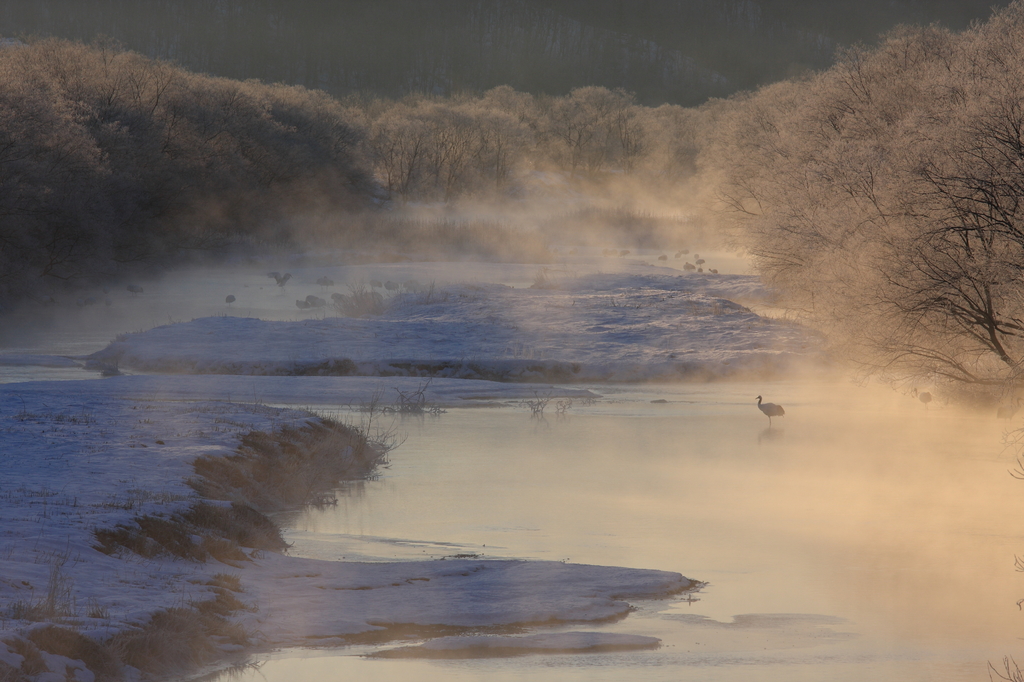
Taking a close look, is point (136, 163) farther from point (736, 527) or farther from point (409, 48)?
point (409, 48)

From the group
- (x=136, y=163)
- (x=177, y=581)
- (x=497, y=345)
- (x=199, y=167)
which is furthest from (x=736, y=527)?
(x=199, y=167)

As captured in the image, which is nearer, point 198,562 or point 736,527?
point 198,562

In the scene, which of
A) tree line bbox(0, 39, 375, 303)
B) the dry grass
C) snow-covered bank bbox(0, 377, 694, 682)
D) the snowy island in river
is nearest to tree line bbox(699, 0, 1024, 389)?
the snowy island in river

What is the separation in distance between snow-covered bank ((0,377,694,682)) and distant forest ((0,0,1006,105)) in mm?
139845

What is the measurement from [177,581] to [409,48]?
181598 millimetres

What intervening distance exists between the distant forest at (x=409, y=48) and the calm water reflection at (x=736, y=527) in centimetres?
13414

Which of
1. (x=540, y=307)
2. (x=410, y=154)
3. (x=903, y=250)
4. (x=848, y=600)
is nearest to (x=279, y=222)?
(x=410, y=154)

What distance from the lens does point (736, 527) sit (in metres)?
12.0

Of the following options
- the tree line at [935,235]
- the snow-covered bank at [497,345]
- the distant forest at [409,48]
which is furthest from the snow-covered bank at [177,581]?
the distant forest at [409,48]

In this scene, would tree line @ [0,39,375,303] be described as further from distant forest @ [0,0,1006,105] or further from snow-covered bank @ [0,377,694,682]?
distant forest @ [0,0,1006,105]

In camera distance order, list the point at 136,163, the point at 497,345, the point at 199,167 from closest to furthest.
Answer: the point at 497,345 → the point at 136,163 → the point at 199,167

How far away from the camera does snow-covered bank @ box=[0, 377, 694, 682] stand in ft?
23.6

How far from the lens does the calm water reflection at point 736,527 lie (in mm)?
7688

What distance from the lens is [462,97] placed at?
5143 inches
